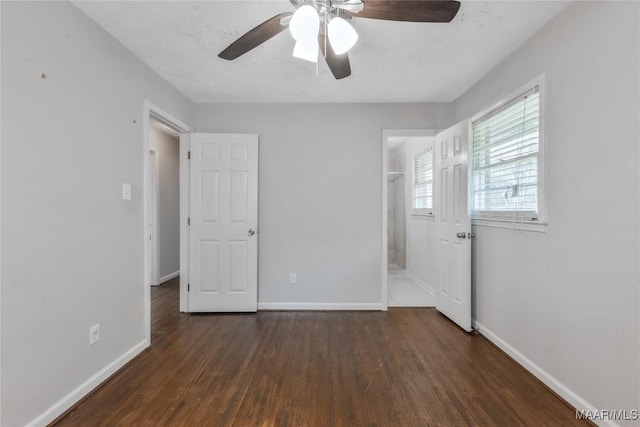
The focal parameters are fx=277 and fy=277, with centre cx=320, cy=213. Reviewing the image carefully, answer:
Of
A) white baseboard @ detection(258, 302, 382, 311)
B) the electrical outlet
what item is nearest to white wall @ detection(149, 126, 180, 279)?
white baseboard @ detection(258, 302, 382, 311)

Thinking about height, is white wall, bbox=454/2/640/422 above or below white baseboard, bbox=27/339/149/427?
above

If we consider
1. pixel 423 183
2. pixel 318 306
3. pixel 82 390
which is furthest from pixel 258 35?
pixel 423 183

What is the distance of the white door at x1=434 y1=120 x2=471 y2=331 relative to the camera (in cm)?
265

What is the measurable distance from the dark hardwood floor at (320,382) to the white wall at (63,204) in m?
0.32

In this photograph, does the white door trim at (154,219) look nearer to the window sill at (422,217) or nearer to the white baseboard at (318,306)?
the white baseboard at (318,306)

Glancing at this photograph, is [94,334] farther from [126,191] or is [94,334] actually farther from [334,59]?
[334,59]

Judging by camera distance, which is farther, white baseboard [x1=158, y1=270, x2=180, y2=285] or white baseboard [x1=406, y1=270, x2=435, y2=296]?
white baseboard [x1=158, y1=270, x2=180, y2=285]

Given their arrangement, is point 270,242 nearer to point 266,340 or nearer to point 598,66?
point 266,340

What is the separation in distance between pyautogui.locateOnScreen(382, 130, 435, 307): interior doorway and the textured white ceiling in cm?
81

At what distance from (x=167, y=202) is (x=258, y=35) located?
384 centimetres

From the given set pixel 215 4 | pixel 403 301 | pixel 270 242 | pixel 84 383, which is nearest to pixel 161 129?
pixel 270 242

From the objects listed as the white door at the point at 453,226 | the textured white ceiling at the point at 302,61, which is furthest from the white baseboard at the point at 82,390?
the white door at the point at 453,226

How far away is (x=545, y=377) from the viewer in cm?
186

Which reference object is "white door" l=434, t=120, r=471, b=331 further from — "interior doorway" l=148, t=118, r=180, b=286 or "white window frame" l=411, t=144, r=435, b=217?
"interior doorway" l=148, t=118, r=180, b=286
